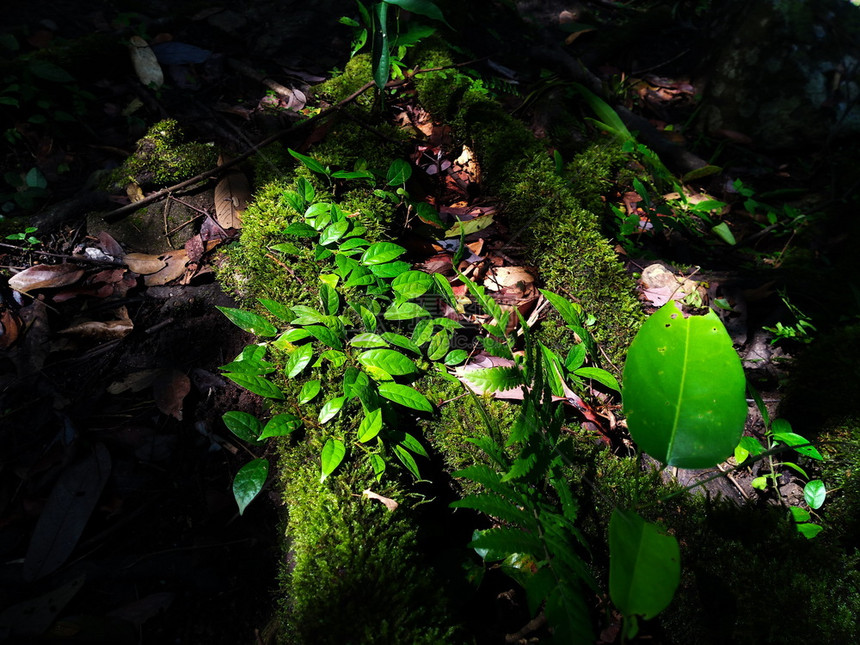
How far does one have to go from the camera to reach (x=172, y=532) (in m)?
1.60

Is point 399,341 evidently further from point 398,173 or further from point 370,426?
point 398,173

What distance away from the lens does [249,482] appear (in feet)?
4.59

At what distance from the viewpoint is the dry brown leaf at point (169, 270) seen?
2193mm

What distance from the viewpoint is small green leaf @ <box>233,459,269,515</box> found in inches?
53.9

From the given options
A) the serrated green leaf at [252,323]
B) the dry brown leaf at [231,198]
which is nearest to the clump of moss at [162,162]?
the dry brown leaf at [231,198]

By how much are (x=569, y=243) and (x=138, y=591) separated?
2.26m

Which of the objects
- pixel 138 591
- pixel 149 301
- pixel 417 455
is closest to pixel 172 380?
pixel 149 301

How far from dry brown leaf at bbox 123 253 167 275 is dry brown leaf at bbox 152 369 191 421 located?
64 centimetres

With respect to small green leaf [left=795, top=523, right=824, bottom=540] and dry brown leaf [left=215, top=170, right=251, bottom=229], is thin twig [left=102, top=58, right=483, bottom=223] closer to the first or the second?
dry brown leaf [left=215, top=170, right=251, bottom=229]

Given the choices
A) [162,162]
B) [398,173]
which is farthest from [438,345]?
[162,162]

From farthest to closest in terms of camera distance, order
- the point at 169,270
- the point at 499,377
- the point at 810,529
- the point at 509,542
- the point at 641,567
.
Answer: the point at 169,270, the point at 810,529, the point at 499,377, the point at 509,542, the point at 641,567

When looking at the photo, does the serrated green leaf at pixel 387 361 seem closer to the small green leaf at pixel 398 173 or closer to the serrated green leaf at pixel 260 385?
the serrated green leaf at pixel 260 385

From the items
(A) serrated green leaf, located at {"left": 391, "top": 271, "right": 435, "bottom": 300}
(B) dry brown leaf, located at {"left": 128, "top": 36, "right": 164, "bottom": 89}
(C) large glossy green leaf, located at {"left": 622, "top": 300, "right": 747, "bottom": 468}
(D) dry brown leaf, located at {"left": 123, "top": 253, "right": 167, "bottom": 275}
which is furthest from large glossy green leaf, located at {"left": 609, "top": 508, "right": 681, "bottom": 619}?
(B) dry brown leaf, located at {"left": 128, "top": 36, "right": 164, "bottom": 89}

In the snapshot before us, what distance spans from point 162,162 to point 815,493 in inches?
143
